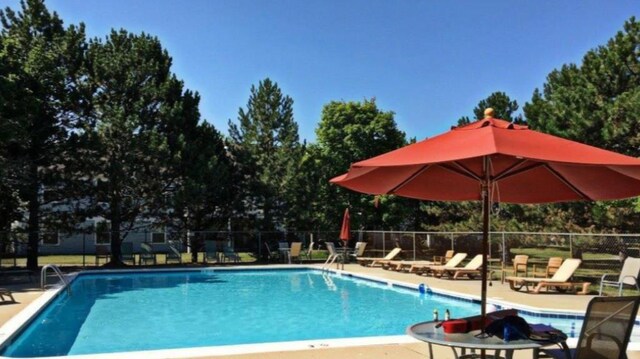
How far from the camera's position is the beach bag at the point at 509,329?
13.4 ft

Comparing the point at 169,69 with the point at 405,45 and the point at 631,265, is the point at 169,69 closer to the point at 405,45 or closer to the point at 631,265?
the point at 405,45

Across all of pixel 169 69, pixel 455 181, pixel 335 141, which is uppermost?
pixel 169 69

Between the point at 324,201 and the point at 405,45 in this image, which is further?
the point at 324,201

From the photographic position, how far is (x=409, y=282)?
52.4ft

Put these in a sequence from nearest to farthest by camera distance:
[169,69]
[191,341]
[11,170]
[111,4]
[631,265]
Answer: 1. [191,341]
2. [631,265]
3. [111,4]
4. [11,170]
5. [169,69]

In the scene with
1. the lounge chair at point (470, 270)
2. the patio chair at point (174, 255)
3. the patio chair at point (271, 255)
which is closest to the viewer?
the lounge chair at point (470, 270)

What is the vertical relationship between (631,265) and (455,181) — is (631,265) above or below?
below

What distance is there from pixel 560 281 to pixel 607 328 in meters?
10.1

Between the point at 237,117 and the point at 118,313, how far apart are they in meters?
16.6

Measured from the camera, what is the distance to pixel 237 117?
27.8 metres

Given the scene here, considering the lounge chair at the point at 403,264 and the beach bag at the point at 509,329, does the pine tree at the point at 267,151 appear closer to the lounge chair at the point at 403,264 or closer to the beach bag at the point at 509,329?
the lounge chair at the point at 403,264

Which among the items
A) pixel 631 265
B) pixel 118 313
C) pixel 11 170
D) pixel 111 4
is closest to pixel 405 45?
pixel 111 4

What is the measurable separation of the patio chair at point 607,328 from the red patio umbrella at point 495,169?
0.77 meters

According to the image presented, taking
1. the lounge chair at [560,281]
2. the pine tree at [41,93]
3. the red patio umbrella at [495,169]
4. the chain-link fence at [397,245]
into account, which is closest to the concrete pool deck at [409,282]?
the lounge chair at [560,281]
